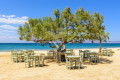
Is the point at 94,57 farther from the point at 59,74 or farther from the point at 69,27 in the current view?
the point at 59,74

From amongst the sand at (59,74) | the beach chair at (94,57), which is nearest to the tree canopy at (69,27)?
the beach chair at (94,57)

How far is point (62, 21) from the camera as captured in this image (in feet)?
35.4

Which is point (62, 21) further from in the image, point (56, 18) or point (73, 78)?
point (73, 78)

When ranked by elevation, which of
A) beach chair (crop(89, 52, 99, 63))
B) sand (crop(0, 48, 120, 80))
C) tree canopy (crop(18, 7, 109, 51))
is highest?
tree canopy (crop(18, 7, 109, 51))

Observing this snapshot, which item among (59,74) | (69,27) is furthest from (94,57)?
(59,74)

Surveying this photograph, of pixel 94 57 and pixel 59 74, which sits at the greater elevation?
pixel 94 57

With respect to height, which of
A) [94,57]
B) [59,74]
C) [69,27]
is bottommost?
[59,74]

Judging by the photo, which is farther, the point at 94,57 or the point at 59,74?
the point at 94,57

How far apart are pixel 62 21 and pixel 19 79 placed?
6.67 m

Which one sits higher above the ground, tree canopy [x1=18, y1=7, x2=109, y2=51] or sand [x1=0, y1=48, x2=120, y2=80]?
tree canopy [x1=18, y1=7, x2=109, y2=51]

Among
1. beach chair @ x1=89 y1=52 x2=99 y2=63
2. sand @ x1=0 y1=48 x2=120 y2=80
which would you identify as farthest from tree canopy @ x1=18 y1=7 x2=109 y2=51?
sand @ x1=0 y1=48 x2=120 y2=80

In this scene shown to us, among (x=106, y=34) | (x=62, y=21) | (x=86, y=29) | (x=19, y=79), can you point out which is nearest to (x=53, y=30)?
(x=62, y=21)

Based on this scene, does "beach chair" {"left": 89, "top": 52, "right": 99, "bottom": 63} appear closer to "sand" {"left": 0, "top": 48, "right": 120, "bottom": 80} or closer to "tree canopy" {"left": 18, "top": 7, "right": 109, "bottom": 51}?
"tree canopy" {"left": 18, "top": 7, "right": 109, "bottom": 51}

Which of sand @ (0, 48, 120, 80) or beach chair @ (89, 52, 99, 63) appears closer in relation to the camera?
sand @ (0, 48, 120, 80)
